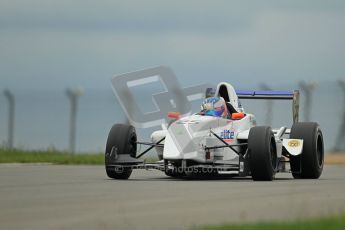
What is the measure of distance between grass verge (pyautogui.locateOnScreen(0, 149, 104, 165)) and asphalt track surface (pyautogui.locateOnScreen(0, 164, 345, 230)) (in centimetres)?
868

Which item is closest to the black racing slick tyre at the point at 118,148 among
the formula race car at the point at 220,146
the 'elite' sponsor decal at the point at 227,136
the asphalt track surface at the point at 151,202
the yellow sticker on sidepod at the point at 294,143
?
the formula race car at the point at 220,146

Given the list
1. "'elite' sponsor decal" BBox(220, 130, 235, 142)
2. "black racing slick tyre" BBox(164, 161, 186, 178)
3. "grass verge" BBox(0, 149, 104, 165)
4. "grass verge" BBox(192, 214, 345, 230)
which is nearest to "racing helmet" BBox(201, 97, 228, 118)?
"'elite' sponsor decal" BBox(220, 130, 235, 142)

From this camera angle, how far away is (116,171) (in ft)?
69.6

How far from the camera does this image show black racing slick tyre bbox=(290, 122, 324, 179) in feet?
73.0

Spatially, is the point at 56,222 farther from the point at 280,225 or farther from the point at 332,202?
the point at 332,202

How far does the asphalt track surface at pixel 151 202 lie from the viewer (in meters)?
11.8

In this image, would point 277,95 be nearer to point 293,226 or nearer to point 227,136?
point 227,136

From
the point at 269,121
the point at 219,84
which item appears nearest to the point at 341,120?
the point at 269,121

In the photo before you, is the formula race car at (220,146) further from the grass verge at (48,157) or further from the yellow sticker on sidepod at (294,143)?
the grass verge at (48,157)

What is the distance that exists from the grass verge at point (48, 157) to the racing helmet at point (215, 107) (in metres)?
9.28

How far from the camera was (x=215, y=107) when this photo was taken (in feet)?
71.3

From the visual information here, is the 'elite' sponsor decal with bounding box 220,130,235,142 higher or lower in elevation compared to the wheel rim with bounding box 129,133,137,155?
higher

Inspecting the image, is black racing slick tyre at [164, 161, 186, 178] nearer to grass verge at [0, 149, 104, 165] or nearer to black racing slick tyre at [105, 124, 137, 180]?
black racing slick tyre at [105, 124, 137, 180]

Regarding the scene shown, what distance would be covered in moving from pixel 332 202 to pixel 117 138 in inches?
286
